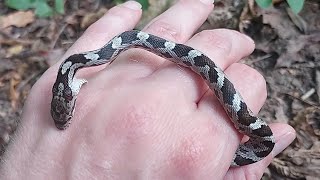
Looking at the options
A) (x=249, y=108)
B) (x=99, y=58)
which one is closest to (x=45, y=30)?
(x=99, y=58)

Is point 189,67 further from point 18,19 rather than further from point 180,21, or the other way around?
point 18,19

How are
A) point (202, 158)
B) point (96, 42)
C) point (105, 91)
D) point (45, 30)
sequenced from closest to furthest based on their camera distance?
point (202, 158)
point (105, 91)
point (96, 42)
point (45, 30)

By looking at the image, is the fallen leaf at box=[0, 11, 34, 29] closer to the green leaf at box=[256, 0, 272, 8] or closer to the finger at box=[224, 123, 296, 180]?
the green leaf at box=[256, 0, 272, 8]

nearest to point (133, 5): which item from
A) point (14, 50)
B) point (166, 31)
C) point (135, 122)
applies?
point (166, 31)

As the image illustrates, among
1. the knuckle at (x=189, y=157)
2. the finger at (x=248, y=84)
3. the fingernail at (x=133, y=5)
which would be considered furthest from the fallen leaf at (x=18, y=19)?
the knuckle at (x=189, y=157)

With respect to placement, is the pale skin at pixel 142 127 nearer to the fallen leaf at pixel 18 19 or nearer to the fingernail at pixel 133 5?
the fingernail at pixel 133 5

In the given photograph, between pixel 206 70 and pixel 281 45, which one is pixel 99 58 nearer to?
pixel 206 70
